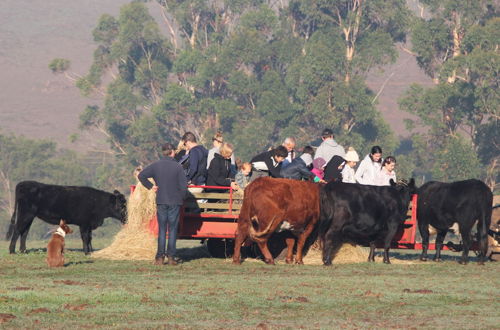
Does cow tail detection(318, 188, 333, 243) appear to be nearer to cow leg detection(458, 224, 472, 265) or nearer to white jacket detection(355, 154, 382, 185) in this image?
white jacket detection(355, 154, 382, 185)

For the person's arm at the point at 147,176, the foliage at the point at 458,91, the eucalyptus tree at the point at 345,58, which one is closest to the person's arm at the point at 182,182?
the person's arm at the point at 147,176

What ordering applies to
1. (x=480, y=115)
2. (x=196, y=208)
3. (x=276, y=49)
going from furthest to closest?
(x=276, y=49) → (x=480, y=115) → (x=196, y=208)

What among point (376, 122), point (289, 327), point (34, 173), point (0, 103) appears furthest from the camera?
point (0, 103)

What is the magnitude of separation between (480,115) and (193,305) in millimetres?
51764

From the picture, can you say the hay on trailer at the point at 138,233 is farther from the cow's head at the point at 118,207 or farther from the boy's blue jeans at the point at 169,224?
the cow's head at the point at 118,207

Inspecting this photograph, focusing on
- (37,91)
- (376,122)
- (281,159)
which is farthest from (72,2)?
(281,159)

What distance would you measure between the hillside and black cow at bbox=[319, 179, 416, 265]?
345 ft

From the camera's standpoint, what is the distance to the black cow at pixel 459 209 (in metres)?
17.9

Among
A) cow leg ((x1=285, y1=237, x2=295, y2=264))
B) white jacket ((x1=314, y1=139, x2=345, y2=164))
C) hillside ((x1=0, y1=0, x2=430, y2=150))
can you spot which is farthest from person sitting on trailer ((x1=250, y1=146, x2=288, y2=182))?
hillside ((x1=0, y1=0, x2=430, y2=150))

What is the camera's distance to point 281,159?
17703 millimetres

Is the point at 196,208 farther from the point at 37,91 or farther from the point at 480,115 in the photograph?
the point at 37,91

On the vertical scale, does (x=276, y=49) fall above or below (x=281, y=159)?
above

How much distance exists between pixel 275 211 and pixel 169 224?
1.75 metres

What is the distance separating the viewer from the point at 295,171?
58.2 feet
